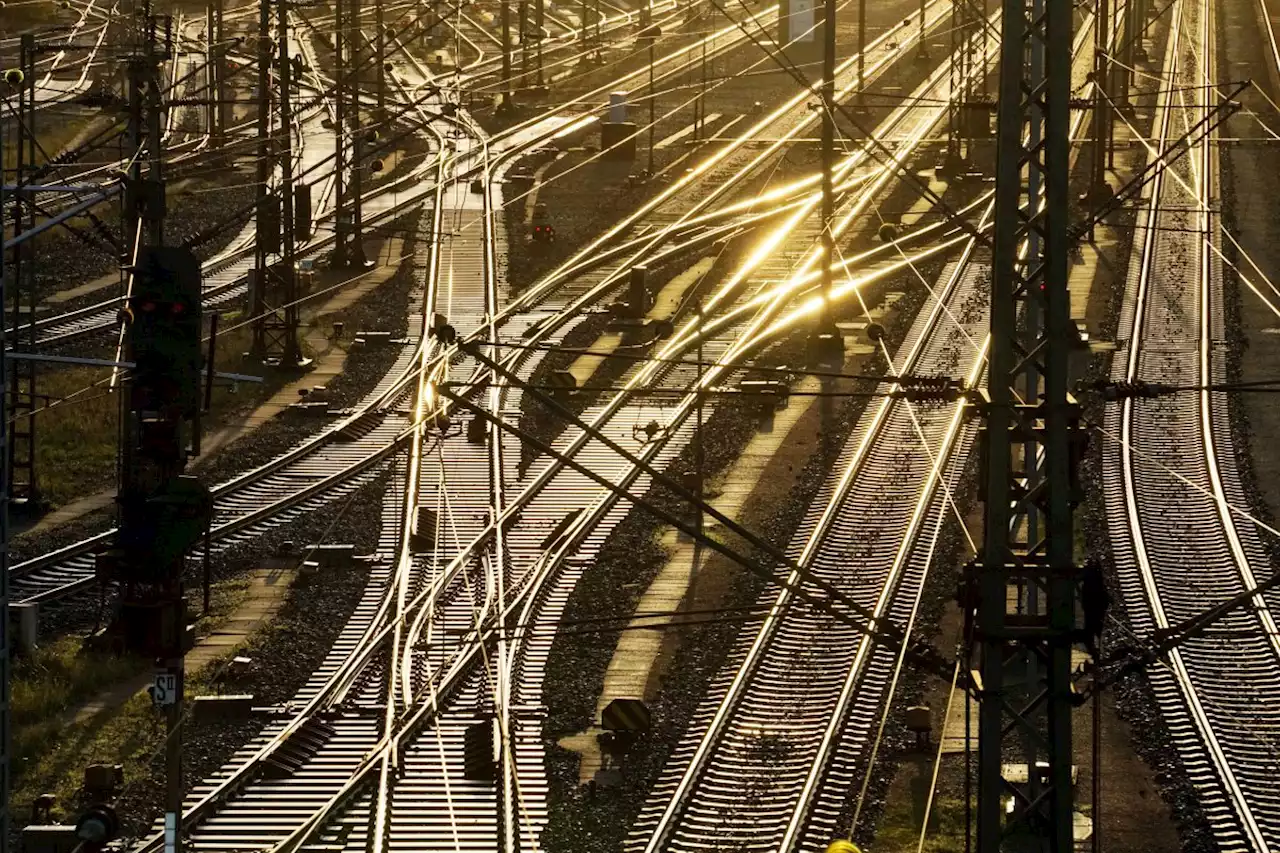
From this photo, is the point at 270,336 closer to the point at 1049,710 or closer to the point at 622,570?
the point at 622,570

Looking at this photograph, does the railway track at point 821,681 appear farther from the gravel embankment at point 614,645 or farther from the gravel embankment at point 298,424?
the gravel embankment at point 298,424

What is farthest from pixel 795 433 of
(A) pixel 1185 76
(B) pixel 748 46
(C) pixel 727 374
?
(B) pixel 748 46

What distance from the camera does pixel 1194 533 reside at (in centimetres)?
2655

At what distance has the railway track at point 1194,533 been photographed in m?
19.7

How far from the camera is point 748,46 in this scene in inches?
2736

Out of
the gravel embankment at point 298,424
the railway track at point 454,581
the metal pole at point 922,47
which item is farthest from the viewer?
the metal pole at point 922,47

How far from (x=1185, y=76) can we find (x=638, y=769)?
4595cm

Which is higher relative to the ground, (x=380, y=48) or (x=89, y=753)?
(x=380, y=48)

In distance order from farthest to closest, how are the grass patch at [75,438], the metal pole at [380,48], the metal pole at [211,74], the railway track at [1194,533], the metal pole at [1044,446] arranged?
1. the metal pole at [380,48]
2. the metal pole at [211,74]
3. the grass patch at [75,438]
4. the railway track at [1194,533]
5. the metal pole at [1044,446]

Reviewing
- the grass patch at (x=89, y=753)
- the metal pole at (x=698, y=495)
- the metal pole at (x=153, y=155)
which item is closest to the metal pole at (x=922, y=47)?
the metal pole at (x=698, y=495)

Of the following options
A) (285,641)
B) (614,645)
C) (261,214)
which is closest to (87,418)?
(261,214)

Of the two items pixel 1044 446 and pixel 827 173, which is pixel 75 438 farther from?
pixel 1044 446

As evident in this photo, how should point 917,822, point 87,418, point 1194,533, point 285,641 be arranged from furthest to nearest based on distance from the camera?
1. point 87,418
2. point 1194,533
3. point 285,641
4. point 917,822

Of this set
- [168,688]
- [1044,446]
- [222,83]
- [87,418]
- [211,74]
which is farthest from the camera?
[211,74]
